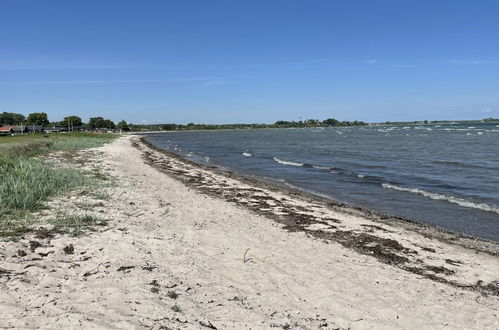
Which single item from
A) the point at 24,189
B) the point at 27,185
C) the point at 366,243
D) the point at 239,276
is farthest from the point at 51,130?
the point at 239,276

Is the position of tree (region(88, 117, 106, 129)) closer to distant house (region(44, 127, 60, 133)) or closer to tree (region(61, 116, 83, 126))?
tree (region(61, 116, 83, 126))

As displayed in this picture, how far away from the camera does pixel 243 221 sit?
10.7m

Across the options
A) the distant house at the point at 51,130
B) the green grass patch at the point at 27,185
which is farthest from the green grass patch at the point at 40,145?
the distant house at the point at 51,130

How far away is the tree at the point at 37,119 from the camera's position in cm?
15938

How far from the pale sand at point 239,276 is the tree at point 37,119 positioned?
175 m

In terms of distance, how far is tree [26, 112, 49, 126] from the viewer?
159 metres

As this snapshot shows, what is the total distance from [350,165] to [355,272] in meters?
23.7

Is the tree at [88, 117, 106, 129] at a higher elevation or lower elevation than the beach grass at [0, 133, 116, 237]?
higher

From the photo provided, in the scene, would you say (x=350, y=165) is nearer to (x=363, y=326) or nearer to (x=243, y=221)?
(x=243, y=221)

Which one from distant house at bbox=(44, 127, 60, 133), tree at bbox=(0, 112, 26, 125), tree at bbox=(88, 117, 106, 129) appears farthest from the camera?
tree at bbox=(88, 117, 106, 129)

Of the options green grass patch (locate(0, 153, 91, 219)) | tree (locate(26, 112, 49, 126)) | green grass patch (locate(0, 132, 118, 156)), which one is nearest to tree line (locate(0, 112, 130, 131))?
tree (locate(26, 112, 49, 126))

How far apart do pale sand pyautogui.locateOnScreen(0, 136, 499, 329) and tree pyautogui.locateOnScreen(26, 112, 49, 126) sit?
174688 millimetres

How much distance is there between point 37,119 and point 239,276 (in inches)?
7147

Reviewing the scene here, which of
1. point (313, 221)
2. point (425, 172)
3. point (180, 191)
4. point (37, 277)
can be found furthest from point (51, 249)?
point (425, 172)
